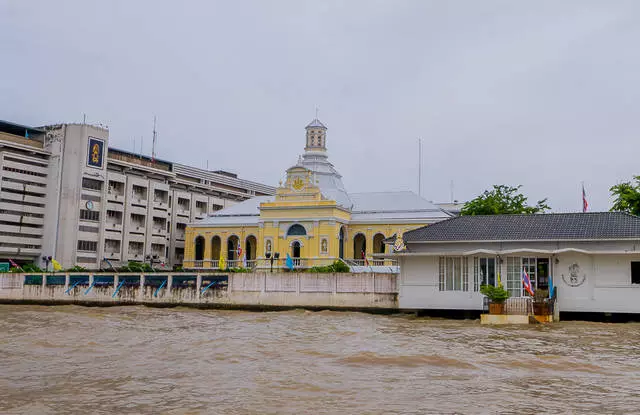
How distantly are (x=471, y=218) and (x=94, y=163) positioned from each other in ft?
154

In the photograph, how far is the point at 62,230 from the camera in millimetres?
69938

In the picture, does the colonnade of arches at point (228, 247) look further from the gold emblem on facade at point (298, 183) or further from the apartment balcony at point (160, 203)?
the apartment balcony at point (160, 203)

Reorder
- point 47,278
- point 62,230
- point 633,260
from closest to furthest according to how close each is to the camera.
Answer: point 633,260 < point 47,278 < point 62,230

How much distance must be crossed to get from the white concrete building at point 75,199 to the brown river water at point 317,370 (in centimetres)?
4503

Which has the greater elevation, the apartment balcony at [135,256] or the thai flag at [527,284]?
the apartment balcony at [135,256]

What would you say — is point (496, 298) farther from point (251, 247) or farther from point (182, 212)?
point (182, 212)

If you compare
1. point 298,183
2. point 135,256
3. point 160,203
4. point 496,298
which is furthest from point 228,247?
point 496,298

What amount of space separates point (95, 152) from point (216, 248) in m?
15.4

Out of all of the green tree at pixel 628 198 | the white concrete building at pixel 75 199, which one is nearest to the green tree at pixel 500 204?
the green tree at pixel 628 198

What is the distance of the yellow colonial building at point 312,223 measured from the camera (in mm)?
63219

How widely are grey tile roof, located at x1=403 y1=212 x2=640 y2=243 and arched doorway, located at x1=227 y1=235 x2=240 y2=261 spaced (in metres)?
37.4

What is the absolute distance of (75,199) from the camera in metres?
70.2

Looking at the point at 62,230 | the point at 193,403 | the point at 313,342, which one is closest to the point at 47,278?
the point at 62,230

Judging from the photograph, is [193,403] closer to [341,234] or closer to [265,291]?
[265,291]
